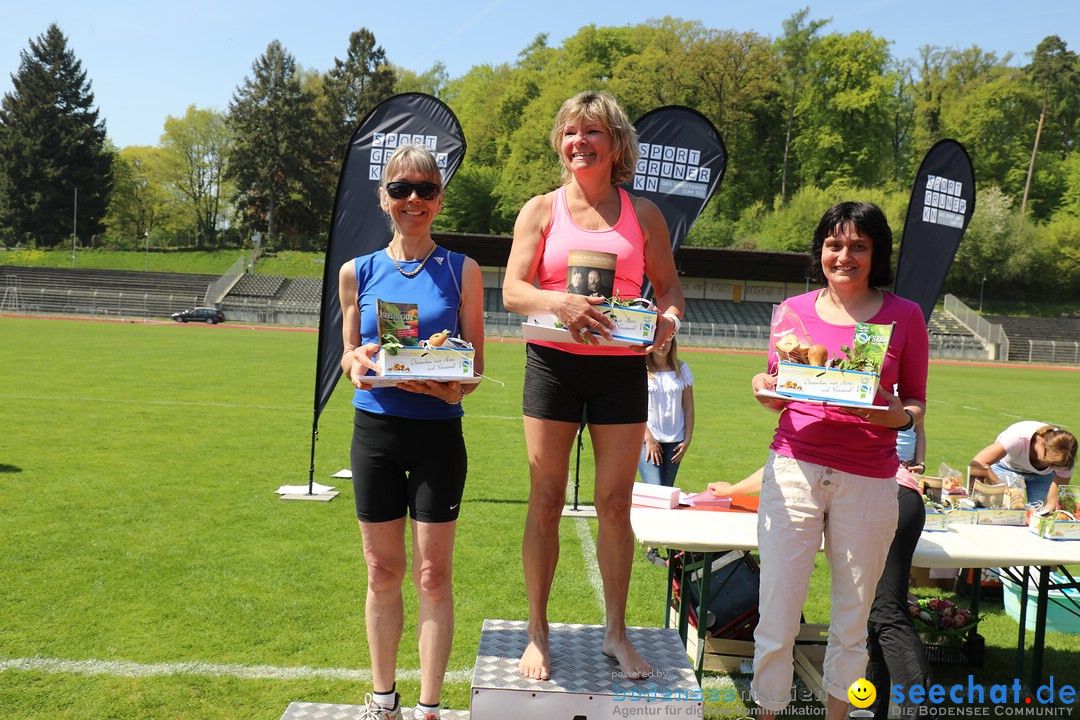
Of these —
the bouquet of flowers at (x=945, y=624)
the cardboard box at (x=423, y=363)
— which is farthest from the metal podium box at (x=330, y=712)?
the bouquet of flowers at (x=945, y=624)

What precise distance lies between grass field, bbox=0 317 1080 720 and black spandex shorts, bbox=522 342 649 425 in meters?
1.59

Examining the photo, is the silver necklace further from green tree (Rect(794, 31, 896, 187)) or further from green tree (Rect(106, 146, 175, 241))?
green tree (Rect(106, 146, 175, 241))

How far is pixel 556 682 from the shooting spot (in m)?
2.98

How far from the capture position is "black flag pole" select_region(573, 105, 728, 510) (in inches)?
275

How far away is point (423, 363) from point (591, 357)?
25.3 inches

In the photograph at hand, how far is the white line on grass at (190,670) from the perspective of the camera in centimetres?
375

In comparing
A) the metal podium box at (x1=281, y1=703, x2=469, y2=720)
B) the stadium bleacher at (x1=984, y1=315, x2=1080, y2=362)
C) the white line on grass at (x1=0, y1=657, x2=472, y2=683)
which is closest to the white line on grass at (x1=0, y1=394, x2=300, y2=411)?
the white line on grass at (x1=0, y1=657, x2=472, y2=683)

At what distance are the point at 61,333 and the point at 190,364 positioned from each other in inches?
450

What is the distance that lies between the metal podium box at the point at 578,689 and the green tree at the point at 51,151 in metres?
71.8

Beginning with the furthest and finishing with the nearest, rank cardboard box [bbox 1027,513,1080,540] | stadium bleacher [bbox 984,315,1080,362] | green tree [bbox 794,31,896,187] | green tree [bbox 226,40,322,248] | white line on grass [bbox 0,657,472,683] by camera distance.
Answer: green tree [bbox 226,40,322,248], green tree [bbox 794,31,896,187], stadium bleacher [bbox 984,315,1080,362], cardboard box [bbox 1027,513,1080,540], white line on grass [bbox 0,657,472,683]

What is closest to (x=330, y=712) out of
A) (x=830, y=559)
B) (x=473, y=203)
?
(x=830, y=559)

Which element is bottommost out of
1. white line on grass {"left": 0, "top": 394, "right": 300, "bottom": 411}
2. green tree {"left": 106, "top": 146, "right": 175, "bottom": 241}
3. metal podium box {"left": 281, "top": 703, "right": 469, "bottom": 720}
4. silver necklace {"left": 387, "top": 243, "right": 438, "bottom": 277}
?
white line on grass {"left": 0, "top": 394, "right": 300, "bottom": 411}

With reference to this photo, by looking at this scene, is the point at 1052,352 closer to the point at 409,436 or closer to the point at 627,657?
the point at 627,657

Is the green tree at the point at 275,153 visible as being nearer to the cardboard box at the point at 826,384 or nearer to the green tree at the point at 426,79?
the green tree at the point at 426,79
